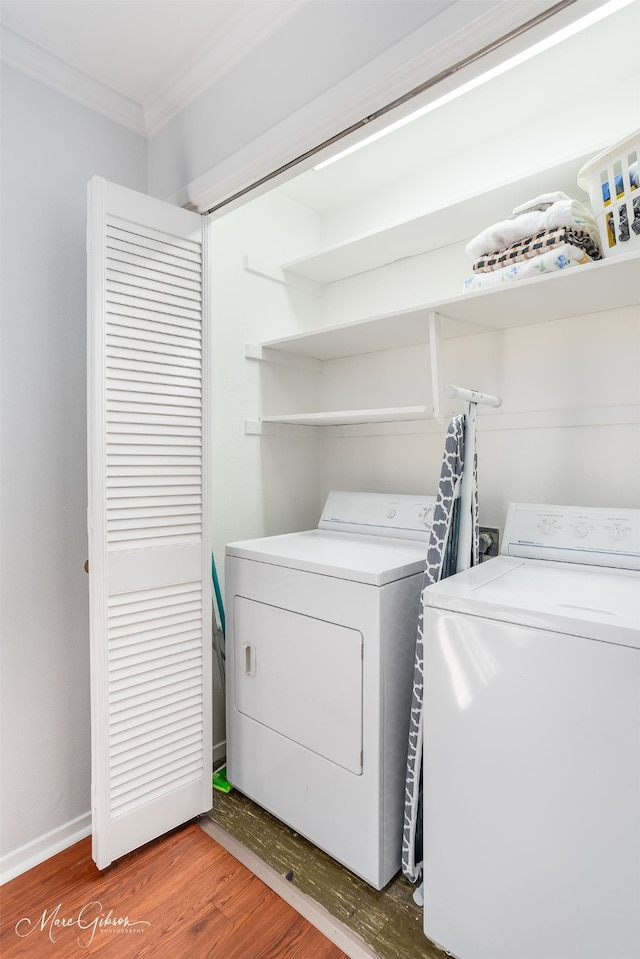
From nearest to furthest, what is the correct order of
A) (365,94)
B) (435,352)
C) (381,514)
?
(365,94) < (435,352) < (381,514)

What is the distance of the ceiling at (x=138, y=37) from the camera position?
1.46 meters

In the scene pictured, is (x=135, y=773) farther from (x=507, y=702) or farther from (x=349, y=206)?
(x=349, y=206)

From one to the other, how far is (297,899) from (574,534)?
141 centimetres

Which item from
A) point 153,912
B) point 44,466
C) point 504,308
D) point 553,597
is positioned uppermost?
point 504,308

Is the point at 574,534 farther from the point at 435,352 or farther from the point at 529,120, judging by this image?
the point at 529,120

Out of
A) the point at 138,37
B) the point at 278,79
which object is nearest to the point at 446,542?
the point at 278,79

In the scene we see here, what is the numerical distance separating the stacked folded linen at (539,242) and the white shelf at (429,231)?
17cm

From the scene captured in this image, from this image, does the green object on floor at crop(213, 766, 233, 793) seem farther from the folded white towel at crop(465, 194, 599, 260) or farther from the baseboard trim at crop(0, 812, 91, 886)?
the folded white towel at crop(465, 194, 599, 260)

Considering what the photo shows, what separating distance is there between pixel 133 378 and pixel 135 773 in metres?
1.30

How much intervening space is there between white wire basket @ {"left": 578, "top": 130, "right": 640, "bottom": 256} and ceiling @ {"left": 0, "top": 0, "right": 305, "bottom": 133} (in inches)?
37.6

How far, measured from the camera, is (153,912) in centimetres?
149

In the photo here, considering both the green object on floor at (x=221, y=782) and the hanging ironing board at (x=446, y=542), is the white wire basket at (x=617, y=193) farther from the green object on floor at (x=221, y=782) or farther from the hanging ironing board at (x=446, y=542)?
the green object on floor at (x=221, y=782)

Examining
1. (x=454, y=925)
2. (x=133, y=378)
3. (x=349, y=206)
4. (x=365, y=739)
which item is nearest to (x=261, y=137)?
(x=133, y=378)

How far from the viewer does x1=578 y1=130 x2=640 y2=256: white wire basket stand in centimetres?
141
